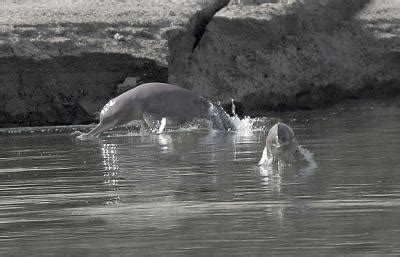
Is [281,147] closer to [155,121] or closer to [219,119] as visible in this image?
[219,119]

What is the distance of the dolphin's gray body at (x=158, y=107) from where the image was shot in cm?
1808

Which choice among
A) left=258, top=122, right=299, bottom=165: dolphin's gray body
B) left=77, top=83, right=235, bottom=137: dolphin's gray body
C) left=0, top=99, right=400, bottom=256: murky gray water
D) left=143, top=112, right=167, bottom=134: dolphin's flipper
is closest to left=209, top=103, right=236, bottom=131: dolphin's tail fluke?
left=77, top=83, right=235, bottom=137: dolphin's gray body

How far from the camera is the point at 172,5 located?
74.2ft

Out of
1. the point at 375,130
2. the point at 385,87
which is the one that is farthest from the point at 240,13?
the point at 375,130

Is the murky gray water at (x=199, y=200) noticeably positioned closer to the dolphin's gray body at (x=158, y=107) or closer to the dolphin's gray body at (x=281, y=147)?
the dolphin's gray body at (x=281, y=147)

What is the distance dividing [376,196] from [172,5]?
1419cm

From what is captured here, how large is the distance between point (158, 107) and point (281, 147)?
6862 millimetres

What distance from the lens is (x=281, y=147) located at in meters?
11.5

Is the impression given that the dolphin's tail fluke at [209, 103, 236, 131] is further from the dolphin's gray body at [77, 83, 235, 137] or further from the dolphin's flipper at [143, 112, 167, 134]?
the dolphin's flipper at [143, 112, 167, 134]

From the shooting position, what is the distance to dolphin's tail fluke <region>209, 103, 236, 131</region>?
58.5 feet

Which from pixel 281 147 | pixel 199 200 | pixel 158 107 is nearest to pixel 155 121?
pixel 158 107

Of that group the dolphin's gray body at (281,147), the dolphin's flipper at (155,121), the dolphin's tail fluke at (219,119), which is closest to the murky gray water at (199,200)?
the dolphin's gray body at (281,147)

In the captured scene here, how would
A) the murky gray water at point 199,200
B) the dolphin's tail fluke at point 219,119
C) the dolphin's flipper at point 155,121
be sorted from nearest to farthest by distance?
the murky gray water at point 199,200
the dolphin's tail fluke at point 219,119
the dolphin's flipper at point 155,121

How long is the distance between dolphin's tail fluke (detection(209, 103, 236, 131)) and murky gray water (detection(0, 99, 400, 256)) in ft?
7.93
